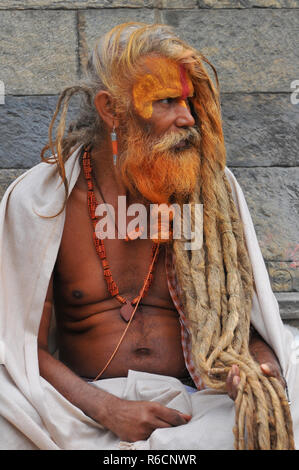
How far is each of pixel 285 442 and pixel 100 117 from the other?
156cm

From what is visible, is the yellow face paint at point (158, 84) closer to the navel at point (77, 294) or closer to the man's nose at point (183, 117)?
the man's nose at point (183, 117)

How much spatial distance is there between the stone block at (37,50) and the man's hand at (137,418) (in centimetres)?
194

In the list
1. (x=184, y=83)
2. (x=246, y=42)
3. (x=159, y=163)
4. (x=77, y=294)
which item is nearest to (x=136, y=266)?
(x=77, y=294)

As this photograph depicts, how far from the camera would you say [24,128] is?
12.6ft

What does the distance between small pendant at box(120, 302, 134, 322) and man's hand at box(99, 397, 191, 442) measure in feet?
1.35

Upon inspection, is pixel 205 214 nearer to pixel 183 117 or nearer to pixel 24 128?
pixel 183 117

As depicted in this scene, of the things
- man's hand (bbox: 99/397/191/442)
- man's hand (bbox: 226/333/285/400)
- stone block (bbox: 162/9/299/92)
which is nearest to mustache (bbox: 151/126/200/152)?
man's hand (bbox: 226/333/285/400)

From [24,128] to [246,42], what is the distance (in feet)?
4.36

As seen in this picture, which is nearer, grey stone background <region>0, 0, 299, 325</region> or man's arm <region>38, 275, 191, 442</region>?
man's arm <region>38, 275, 191, 442</region>

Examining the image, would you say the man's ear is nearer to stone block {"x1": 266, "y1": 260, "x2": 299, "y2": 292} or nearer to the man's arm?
the man's arm

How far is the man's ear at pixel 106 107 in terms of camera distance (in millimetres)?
2994

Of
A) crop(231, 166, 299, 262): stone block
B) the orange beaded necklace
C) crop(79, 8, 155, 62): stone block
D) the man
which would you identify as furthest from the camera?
crop(231, 166, 299, 262): stone block

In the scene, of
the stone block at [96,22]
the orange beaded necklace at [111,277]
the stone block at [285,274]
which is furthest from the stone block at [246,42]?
the orange beaded necklace at [111,277]

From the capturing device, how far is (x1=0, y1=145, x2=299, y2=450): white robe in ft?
8.21
